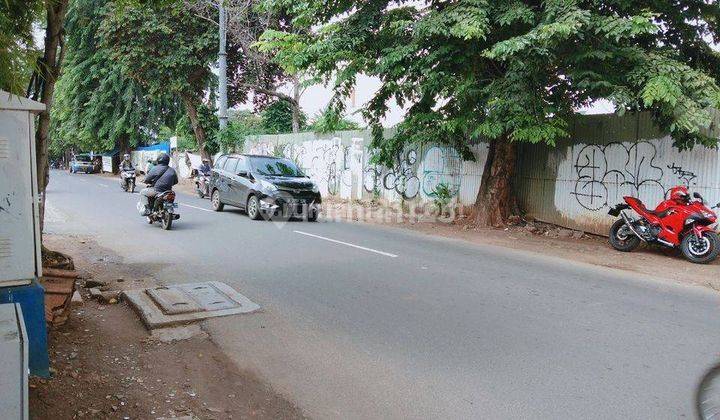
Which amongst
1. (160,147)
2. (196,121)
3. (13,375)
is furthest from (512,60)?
(160,147)

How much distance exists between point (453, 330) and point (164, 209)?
8.45 meters

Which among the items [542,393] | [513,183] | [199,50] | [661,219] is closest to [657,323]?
[542,393]

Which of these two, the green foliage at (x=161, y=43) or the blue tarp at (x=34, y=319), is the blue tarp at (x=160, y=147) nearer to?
the green foliage at (x=161, y=43)

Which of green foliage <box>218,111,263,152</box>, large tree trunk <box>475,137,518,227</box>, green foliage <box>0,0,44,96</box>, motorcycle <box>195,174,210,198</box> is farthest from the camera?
green foliage <box>218,111,263,152</box>

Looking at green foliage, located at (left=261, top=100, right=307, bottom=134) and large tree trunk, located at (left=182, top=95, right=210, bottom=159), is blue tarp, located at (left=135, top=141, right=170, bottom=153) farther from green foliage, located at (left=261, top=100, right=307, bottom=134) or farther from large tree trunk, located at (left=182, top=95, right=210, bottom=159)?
large tree trunk, located at (left=182, top=95, right=210, bottom=159)

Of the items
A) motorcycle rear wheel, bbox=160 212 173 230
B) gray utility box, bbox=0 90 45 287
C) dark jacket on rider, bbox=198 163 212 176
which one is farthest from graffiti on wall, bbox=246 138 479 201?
gray utility box, bbox=0 90 45 287

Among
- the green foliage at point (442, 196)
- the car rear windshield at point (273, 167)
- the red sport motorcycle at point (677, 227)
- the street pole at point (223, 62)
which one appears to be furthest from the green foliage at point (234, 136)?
the red sport motorcycle at point (677, 227)

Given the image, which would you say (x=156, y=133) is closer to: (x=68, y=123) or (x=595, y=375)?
(x=68, y=123)

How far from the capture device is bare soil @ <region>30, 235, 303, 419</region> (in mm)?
3748

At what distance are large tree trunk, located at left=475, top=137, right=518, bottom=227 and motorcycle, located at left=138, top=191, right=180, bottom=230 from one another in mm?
7228

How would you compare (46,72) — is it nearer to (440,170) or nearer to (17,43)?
(17,43)

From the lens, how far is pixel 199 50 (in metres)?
25.1

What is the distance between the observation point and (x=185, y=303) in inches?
238

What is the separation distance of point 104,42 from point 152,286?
2297 centimetres
